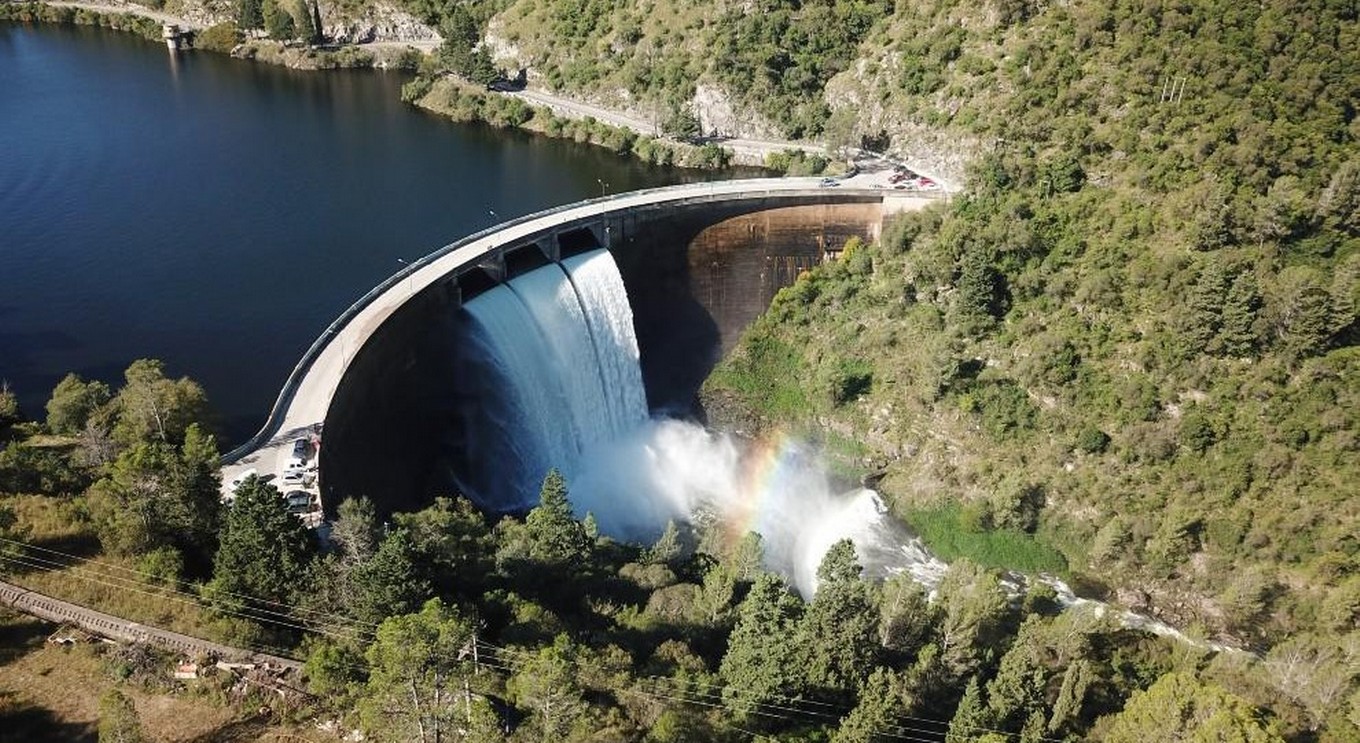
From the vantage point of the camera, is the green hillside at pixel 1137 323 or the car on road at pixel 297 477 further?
the green hillside at pixel 1137 323

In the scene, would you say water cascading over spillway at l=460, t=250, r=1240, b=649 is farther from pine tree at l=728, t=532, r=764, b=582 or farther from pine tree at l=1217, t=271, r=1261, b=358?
pine tree at l=1217, t=271, r=1261, b=358

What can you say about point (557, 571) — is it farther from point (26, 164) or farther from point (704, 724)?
point (26, 164)

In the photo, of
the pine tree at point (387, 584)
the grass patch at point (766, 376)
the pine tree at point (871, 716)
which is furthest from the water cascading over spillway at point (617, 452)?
the pine tree at point (387, 584)

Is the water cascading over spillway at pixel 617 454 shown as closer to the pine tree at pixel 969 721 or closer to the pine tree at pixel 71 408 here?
the pine tree at pixel 71 408

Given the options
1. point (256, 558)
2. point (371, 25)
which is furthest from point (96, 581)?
point (371, 25)

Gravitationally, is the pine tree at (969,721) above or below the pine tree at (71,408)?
below

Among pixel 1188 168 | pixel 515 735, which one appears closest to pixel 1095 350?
pixel 1188 168

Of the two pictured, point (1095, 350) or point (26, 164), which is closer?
point (1095, 350)
